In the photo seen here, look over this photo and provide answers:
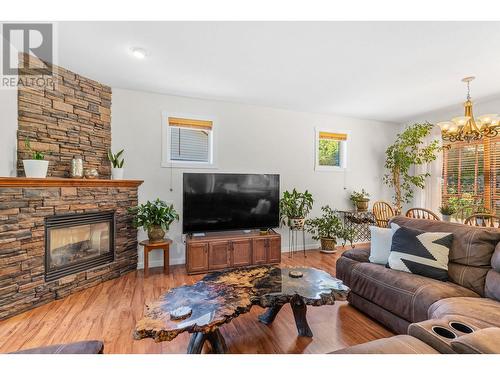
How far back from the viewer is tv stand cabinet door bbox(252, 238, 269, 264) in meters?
3.57

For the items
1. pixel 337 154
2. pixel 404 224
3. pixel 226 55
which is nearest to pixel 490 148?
pixel 337 154

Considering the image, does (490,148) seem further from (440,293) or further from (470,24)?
(440,293)

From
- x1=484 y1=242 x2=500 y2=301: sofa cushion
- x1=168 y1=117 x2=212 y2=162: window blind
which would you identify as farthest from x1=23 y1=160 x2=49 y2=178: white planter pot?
x1=484 y1=242 x2=500 y2=301: sofa cushion

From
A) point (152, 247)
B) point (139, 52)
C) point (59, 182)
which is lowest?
point (152, 247)

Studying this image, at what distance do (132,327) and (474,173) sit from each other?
5362 mm

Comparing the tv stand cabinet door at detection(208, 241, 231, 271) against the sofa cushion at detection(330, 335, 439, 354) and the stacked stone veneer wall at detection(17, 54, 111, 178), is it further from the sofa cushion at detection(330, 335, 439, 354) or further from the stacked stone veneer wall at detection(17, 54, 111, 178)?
the sofa cushion at detection(330, 335, 439, 354)

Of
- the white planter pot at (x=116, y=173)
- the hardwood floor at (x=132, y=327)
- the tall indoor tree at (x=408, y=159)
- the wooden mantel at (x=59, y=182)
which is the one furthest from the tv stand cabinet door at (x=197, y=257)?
the tall indoor tree at (x=408, y=159)

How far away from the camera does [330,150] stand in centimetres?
480

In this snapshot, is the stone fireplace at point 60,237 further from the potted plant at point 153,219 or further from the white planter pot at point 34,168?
the potted plant at point 153,219

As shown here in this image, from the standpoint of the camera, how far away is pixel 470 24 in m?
1.95

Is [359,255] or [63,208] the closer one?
[359,255]

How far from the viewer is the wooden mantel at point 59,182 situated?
2.23m

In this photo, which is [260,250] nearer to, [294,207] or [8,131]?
[294,207]

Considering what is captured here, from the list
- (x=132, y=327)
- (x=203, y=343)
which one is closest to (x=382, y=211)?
(x=203, y=343)
